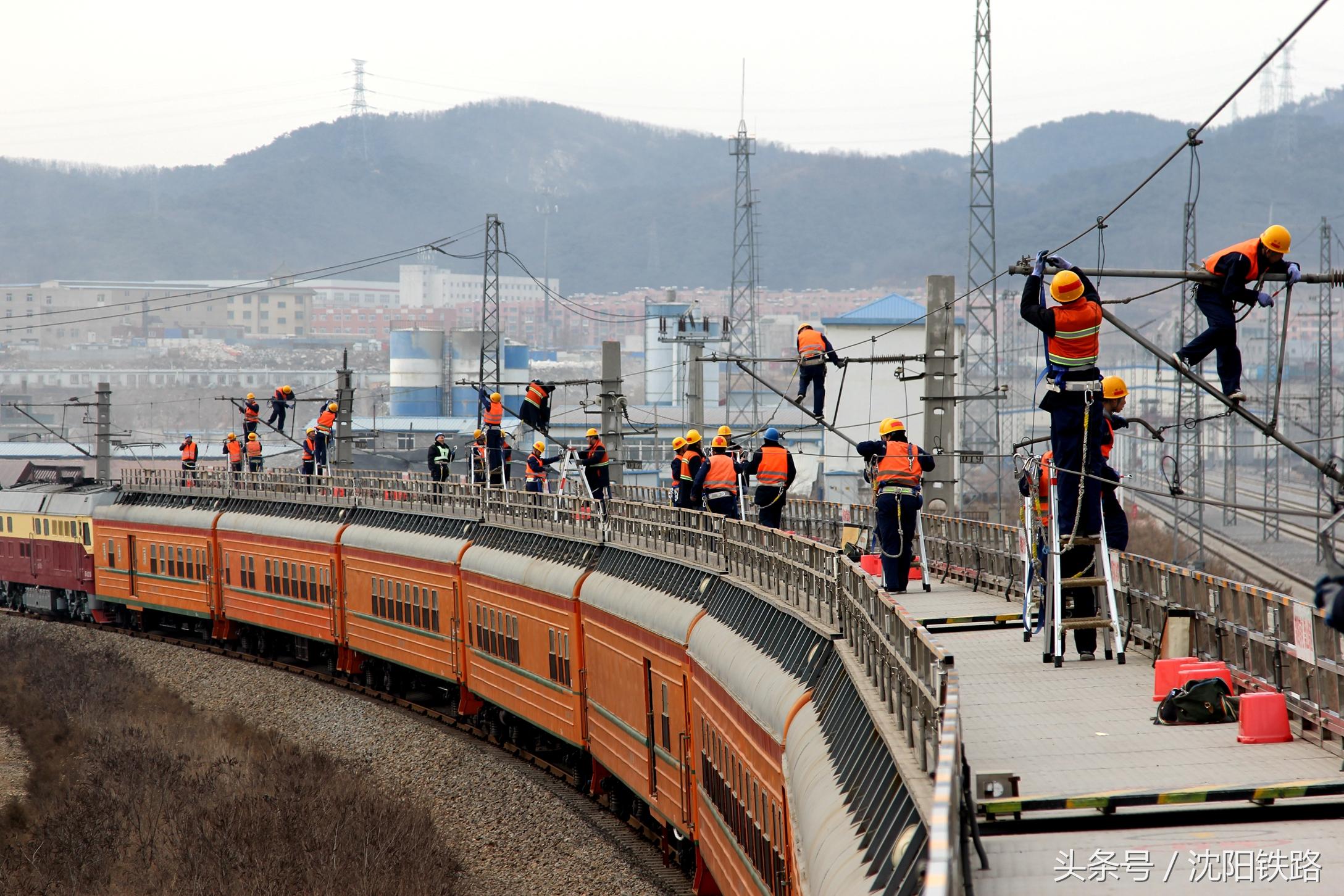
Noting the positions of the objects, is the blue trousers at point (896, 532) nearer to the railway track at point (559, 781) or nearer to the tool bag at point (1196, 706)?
the railway track at point (559, 781)

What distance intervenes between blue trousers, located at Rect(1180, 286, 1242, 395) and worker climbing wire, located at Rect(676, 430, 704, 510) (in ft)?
42.7

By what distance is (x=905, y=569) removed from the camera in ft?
61.7

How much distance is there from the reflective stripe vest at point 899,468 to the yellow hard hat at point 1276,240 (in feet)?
23.6

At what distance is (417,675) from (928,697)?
29.8 meters

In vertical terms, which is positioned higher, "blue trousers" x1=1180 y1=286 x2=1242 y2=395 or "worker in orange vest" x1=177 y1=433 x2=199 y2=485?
"blue trousers" x1=1180 y1=286 x2=1242 y2=395

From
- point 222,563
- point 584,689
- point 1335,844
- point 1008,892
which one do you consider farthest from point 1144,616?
point 222,563

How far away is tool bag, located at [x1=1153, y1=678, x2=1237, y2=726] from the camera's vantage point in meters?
10.6

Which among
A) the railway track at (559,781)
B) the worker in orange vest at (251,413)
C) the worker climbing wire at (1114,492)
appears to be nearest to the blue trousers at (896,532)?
the worker climbing wire at (1114,492)

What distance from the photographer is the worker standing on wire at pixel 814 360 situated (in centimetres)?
2322

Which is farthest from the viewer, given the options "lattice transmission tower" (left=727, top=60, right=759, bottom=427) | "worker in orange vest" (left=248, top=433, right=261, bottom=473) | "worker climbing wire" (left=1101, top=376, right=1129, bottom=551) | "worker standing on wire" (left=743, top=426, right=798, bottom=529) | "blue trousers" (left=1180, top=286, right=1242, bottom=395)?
"lattice transmission tower" (left=727, top=60, right=759, bottom=427)

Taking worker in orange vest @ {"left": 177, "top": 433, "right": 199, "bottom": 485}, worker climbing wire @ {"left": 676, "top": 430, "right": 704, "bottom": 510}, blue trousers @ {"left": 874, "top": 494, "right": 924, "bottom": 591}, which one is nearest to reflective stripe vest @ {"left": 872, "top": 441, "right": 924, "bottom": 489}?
blue trousers @ {"left": 874, "top": 494, "right": 924, "bottom": 591}

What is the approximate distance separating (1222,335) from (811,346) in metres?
12.4

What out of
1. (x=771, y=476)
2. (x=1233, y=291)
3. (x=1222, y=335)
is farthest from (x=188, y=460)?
Result: (x=1233, y=291)

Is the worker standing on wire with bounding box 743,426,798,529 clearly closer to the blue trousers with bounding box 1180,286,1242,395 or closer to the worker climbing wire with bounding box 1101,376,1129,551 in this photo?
the worker climbing wire with bounding box 1101,376,1129,551
